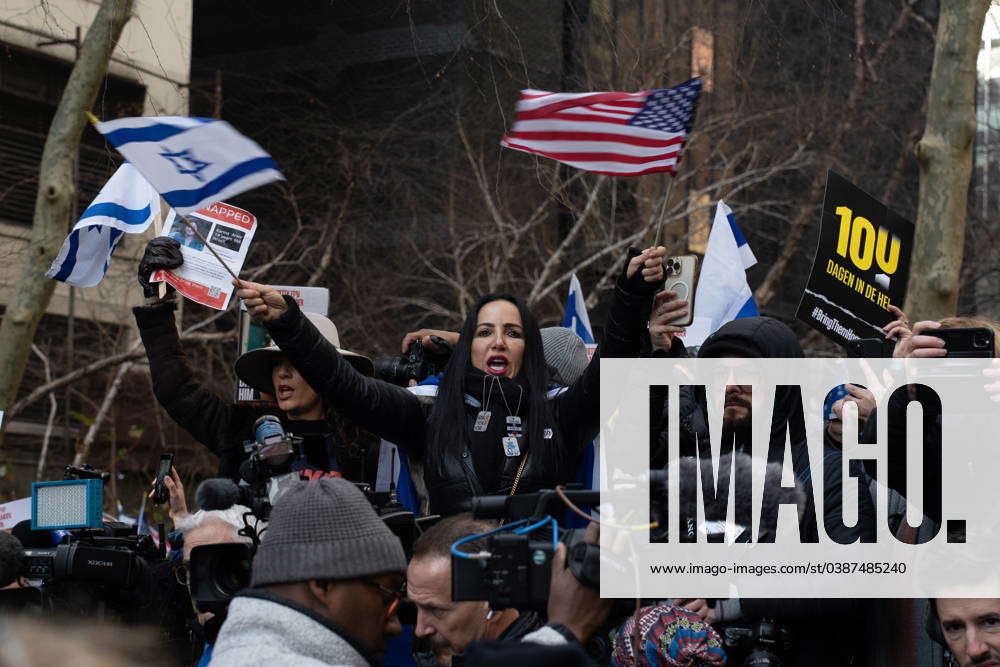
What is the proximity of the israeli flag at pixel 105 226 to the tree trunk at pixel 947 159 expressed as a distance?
14.8ft

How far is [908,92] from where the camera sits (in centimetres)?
1678

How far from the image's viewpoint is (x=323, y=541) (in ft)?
10.3

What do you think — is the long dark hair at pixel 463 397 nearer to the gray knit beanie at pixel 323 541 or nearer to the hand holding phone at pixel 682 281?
the hand holding phone at pixel 682 281

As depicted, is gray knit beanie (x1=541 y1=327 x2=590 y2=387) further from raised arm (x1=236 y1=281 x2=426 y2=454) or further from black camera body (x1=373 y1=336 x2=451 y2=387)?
raised arm (x1=236 y1=281 x2=426 y2=454)

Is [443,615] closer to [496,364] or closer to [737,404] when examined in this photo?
[737,404]

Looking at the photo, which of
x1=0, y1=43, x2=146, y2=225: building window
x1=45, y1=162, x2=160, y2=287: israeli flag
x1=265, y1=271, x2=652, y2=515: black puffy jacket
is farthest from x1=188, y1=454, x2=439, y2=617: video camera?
x1=0, y1=43, x2=146, y2=225: building window

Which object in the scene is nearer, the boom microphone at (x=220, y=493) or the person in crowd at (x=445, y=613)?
the person in crowd at (x=445, y=613)

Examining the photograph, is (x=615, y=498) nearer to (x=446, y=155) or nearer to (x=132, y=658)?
(x=132, y=658)

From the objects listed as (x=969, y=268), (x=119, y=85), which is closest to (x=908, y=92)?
(x=969, y=268)

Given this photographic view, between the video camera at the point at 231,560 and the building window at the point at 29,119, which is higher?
the building window at the point at 29,119

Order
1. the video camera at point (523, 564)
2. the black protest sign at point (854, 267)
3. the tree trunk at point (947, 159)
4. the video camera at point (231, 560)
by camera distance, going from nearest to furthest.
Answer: the video camera at point (523, 564), the video camera at point (231, 560), the black protest sign at point (854, 267), the tree trunk at point (947, 159)

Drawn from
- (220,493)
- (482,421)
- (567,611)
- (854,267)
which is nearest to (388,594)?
(567,611)

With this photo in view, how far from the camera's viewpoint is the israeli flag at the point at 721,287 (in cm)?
A: 705

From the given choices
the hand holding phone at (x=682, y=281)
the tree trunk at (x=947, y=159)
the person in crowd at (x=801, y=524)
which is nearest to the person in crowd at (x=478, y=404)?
the hand holding phone at (x=682, y=281)
